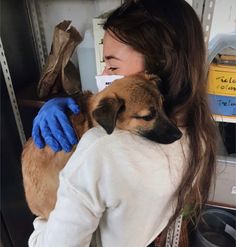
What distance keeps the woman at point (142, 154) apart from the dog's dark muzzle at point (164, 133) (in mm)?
19

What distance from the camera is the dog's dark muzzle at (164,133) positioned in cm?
65

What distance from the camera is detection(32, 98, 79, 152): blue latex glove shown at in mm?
841

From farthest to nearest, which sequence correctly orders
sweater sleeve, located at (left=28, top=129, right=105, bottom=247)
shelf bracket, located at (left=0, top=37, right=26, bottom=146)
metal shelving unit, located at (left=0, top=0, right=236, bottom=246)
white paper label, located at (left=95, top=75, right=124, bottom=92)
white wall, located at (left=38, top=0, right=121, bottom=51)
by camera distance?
white wall, located at (left=38, top=0, right=121, bottom=51), shelf bracket, located at (left=0, top=37, right=26, bottom=146), metal shelving unit, located at (left=0, top=0, right=236, bottom=246), white paper label, located at (left=95, top=75, right=124, bottom=92), sweater sleeve, located at (left=28, top=129, right=105, bottom=247)

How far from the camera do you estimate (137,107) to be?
28.4 inches

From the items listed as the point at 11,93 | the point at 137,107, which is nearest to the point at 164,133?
the point at 137,107

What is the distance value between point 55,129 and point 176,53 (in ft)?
1.44

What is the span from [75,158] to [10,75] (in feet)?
2.74

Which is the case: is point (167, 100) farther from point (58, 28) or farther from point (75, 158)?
point (58, 28)

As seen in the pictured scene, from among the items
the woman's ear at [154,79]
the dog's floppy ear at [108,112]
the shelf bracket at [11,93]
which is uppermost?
the woman's ear at [154,79]

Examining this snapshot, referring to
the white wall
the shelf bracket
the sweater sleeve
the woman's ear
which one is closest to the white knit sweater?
the sweater sleeve

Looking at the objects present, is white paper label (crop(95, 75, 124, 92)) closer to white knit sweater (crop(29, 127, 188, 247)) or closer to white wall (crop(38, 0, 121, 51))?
white knit sweater (crop(29, 127, 188, 247))

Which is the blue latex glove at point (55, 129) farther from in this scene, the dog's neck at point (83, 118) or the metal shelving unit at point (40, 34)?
the metal shelving unit at point (40, 34)

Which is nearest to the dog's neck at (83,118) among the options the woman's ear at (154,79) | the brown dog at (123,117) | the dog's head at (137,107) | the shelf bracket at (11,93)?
the brown dog at (123,117)

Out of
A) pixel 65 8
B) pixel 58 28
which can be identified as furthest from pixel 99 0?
pixel 58 28
